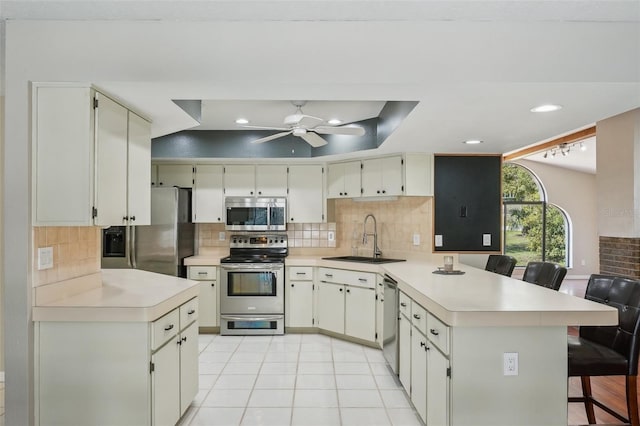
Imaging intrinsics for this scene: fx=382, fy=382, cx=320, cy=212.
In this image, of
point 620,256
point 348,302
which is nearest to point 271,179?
point 348,302

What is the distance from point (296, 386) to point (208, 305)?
78.5 inches

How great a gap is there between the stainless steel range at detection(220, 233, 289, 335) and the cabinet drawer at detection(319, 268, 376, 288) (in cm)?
55

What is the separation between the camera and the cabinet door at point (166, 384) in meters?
2.11

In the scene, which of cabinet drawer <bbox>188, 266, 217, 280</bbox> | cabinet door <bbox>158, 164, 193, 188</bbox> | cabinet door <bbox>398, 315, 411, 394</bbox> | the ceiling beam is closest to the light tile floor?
cabinet door <bbox>398, 315, 411, 394</bbox>

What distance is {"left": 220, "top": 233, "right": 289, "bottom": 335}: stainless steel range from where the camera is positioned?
466 cm

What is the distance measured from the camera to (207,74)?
6.86ft

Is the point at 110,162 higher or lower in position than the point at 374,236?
higher

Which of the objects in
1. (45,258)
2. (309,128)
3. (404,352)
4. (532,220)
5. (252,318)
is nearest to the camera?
(45,258)

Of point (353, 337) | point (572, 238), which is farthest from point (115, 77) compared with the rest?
point (572, 238)

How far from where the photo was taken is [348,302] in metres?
4.37

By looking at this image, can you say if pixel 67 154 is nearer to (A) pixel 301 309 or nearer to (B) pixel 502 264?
(A) pixel 301 309

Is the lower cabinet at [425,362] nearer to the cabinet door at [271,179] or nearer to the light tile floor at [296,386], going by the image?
the light tile floor at [296,386]

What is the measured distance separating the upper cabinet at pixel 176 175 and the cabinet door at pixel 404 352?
3.30 metres

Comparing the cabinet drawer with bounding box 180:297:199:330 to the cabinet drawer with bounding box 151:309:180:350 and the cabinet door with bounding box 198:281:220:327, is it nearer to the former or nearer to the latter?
the cabinet drawer with bounding box 151:309:180:350
